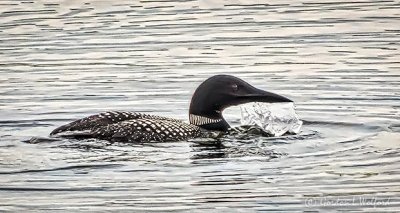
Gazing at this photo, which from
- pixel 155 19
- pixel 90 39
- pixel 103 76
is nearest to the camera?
pixel 103 76

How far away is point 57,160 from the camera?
9867 millimetres

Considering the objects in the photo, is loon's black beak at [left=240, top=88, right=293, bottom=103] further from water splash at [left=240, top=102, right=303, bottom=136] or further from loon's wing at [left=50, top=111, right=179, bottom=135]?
loon's wing at [left=50, top=111, right=179, bottom=135]

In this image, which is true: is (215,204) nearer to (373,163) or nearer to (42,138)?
(373,163)

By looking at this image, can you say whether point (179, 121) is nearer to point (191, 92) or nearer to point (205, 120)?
point (205, 120)

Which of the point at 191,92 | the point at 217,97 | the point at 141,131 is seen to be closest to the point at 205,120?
the point at 217,97

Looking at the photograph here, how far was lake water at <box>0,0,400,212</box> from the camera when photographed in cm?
892

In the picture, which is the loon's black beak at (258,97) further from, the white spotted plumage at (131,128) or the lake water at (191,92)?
the white spotted plumage at (131,128)

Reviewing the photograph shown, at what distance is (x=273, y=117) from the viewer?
11.4 m

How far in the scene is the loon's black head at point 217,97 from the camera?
11289 millimetres

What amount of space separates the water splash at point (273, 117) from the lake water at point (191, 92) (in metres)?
0.17

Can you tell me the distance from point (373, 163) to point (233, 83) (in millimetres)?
1977

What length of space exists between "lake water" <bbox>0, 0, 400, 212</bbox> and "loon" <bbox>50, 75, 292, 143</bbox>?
131 millimetres

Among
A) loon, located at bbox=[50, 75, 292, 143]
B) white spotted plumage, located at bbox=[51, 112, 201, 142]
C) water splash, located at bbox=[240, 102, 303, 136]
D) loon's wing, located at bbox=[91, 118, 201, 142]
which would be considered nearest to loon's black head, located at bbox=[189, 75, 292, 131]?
loon, located at bbox=[50, 75, 292, 143]

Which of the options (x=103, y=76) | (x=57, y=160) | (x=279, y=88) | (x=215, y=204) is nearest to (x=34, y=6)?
(x=103, y=76)
